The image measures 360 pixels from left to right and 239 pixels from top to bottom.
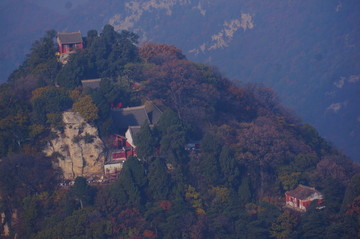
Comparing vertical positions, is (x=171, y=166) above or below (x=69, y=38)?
below

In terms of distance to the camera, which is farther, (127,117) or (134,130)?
(127,117)

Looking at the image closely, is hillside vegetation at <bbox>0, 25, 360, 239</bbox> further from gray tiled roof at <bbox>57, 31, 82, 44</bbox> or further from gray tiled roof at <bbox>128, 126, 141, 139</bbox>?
gray tiled roof at <bbox>57, 31, 82, 44</bbox>

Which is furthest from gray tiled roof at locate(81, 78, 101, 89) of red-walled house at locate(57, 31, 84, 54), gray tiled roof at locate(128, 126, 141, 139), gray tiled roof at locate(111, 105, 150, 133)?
red-walled house at locate(57, 31, 84, 54)

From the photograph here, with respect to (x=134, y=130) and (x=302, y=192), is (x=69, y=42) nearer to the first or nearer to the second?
(x=134, y=130)

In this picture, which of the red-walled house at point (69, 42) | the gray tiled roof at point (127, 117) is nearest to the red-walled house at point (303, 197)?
the gray tiled roof at point (127, 117)

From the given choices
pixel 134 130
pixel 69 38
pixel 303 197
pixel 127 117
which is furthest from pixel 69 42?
pixel 303 197

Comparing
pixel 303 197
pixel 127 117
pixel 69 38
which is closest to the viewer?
pixel 303 197
